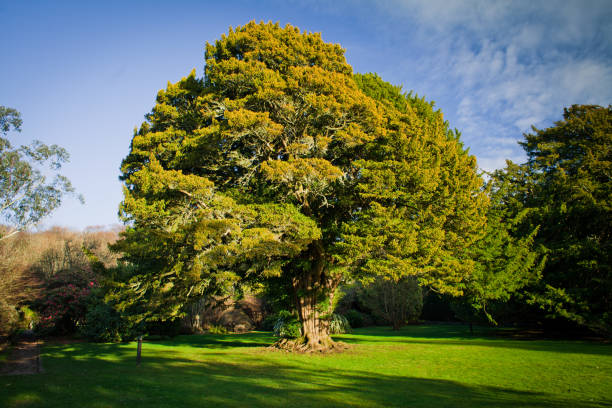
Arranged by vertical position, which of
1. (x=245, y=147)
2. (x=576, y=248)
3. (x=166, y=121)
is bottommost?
(x=576, y=248)

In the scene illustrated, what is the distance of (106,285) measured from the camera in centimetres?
1230

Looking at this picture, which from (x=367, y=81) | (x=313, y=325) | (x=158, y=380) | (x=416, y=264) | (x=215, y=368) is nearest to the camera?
(x=158, y=380)

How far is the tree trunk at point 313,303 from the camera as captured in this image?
16359 millimetres

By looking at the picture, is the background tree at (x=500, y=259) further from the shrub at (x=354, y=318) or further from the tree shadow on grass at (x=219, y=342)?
the shrub at (x=354, y=318)

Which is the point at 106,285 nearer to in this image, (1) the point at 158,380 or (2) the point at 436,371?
(1) the point at 158,380

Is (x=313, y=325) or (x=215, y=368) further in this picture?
(x=313, y=325)

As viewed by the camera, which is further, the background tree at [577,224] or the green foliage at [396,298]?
the green foliage at [396,298]

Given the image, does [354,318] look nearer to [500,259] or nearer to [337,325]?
[337,325]

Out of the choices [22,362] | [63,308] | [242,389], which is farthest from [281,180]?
[63,308]

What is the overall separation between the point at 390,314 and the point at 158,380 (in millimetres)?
26954

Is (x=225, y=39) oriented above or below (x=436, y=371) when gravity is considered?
above

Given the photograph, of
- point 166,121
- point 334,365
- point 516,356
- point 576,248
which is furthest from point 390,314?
point 166,121

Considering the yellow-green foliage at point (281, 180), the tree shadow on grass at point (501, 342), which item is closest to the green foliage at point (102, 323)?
the yellow-green foliage at point (281, 180)

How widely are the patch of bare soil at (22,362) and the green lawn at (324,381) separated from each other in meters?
0.42
